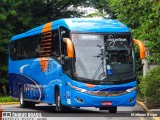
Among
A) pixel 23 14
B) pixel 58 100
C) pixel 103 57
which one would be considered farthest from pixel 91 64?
pixel 23 14

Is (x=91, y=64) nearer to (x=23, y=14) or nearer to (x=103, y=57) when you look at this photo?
(x=103, y=57)

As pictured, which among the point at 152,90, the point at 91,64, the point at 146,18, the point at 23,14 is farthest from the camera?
the point at 23,14

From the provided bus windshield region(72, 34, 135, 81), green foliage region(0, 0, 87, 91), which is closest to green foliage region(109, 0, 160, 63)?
bus windshield region(72, 34, 135, 81)

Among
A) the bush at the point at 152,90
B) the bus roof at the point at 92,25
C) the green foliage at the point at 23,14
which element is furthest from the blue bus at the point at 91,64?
the green foliage at the point at 23,14

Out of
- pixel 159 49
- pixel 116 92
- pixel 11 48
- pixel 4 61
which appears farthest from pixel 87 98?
pixel 4 61

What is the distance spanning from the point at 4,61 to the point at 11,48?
51.8 feet

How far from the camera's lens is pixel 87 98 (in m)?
19.7

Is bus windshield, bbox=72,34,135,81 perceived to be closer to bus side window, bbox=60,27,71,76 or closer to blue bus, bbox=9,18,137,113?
blue bus, bbox=9,18,137,113

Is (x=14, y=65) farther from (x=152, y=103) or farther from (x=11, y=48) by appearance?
(x=152, y=103)

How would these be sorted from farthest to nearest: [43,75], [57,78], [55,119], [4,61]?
1. [4,61]
2. [43,75]
3. [57,78]
4. [55,119]

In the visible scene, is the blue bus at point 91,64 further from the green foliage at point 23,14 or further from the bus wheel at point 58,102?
the green foliage at point 23,14

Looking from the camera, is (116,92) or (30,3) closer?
(116,92)

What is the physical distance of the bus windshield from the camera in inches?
787

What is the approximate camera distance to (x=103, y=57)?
20188mm
